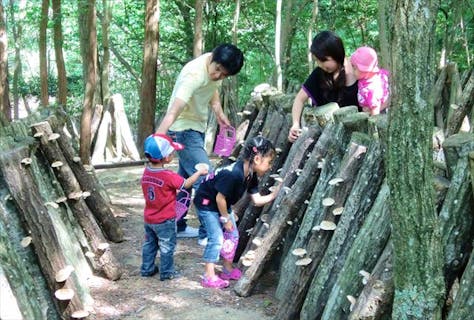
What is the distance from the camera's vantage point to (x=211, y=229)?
4.60m

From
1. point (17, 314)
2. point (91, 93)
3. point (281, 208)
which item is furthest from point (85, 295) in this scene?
point (91, 93)

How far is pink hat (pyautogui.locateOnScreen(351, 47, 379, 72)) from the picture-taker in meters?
4.46

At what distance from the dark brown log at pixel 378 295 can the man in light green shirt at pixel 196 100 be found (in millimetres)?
2316

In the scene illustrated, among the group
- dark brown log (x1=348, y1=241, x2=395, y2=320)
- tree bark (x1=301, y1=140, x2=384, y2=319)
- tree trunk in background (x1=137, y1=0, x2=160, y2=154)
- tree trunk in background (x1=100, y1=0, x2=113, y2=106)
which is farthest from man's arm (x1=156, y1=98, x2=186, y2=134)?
tree trunk in background (x1=100, y1=0, x2=113, y2=106)

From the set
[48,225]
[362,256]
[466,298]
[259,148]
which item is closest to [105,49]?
[259,148]

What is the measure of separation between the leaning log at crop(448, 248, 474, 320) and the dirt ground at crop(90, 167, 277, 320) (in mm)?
1684

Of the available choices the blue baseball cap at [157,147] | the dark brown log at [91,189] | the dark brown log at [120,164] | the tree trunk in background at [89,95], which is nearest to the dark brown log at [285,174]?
the blue baseball cap at [157,147]

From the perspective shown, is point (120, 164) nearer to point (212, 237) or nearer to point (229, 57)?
point (229, 57)

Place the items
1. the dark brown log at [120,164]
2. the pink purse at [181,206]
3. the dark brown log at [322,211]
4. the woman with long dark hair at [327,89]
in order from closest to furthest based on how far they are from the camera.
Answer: the dark brown log at [322,211] → the woman with long dark hair at [327,89] → the pink purse at [181,206] → the dark brown log at [120,164]

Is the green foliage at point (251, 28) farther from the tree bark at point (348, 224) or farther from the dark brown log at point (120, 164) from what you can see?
the tree bark at point (348, 224)

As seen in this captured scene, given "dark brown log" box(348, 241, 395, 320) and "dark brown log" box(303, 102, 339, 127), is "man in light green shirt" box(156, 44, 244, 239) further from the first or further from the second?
"dark brown log" box(348, 241, 395, 320)

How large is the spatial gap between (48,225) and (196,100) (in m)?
1.93

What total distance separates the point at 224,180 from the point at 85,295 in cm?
130

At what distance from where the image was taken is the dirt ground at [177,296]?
415 centimetres
